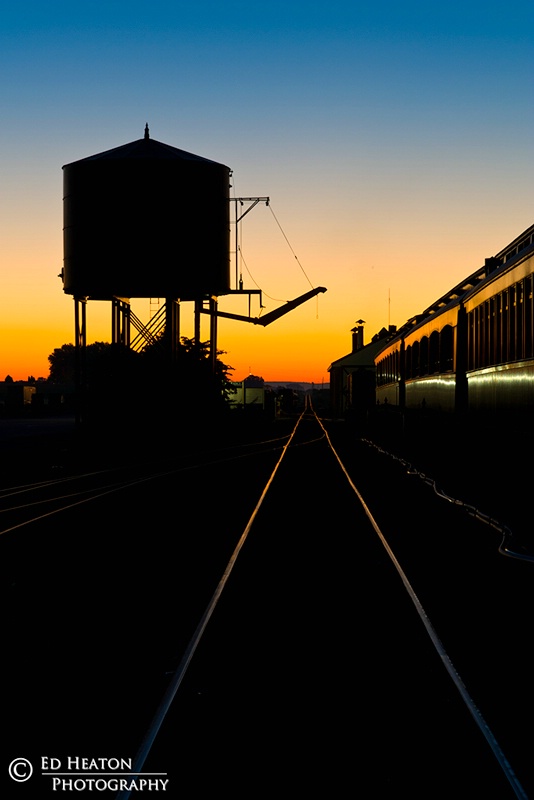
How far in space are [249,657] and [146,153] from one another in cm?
4361

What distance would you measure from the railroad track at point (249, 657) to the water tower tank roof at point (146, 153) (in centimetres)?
3462

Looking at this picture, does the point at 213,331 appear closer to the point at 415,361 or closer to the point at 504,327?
the point at 415,361

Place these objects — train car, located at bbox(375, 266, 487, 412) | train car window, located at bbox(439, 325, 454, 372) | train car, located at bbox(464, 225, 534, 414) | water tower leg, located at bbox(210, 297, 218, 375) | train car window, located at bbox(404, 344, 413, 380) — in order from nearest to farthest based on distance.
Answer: train car, located at bbox(464, 225, 534, 414) → train car, located at bbox(375, 266, 487, 412) → train car window, located at bbox(439, 325, 454, 372) → train car window, located at bbox(404, 344, 413, 380) → water tower leg, located at bbox(210, 297, 218, 375)

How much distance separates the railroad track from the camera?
4891mm

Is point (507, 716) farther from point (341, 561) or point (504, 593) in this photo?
point (341, 561)

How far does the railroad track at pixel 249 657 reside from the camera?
489 centimetres

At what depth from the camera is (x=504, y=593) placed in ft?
31.6

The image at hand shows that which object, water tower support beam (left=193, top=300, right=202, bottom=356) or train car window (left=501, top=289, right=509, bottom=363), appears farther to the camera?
water tower support beam (left=193, top=300, right=202, bottom=356)

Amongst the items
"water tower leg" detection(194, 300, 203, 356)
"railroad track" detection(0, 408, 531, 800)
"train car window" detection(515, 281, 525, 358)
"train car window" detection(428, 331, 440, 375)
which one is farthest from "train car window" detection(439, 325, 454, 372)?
"water tower leg" detection(194, 300, 203, 356)

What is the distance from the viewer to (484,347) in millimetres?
17188

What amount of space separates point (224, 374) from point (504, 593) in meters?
46.5

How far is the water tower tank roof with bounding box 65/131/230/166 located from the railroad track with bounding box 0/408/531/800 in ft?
114

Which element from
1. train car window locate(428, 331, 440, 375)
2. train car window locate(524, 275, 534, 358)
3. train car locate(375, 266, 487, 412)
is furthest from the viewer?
train car window locate(428, 331, 440, 375)

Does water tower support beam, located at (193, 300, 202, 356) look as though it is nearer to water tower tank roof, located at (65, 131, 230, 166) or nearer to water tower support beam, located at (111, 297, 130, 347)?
water tower support beam, located at (111, 297, 130, 347)
